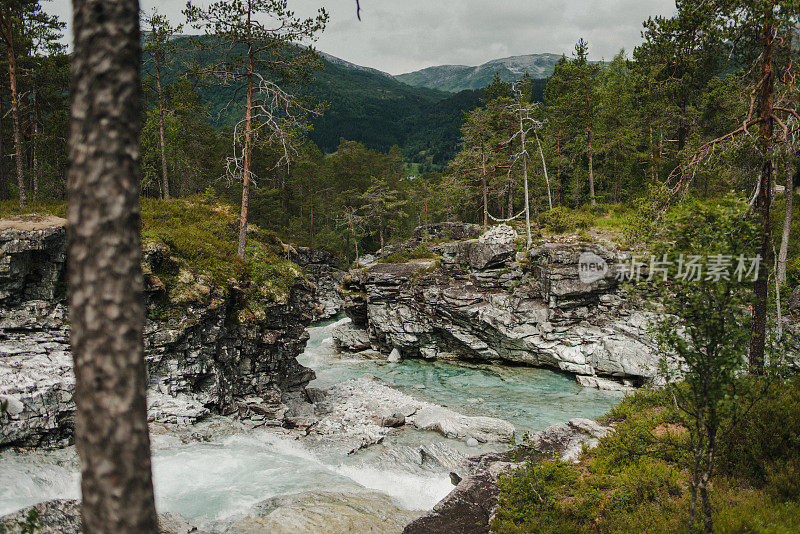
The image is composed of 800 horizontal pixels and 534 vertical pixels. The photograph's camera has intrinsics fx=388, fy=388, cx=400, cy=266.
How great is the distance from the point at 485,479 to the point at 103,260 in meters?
9.94

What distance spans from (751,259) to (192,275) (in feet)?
51.2

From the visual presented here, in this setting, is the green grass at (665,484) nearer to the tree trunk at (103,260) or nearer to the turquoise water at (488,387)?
the turquoise water at (488,387)

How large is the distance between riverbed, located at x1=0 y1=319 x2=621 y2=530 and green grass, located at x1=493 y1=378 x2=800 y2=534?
3.23 meters

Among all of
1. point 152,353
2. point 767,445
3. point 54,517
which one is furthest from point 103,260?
point 767,445

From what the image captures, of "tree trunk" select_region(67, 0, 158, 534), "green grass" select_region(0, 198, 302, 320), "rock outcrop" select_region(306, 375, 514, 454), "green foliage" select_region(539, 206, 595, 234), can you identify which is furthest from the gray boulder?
"tree trunk" select_region(67, 0, 158, 534)

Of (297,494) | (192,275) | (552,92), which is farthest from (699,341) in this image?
(552,92)

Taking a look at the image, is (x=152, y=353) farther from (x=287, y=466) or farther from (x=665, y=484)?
(x=665, y=484)

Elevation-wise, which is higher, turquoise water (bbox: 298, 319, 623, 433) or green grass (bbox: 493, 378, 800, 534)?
green grass (bbox: 493, 378, 800, 534)

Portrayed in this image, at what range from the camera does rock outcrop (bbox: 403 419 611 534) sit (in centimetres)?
822

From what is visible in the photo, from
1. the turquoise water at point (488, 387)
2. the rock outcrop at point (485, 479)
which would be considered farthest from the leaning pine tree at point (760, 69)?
the turquoise water at point (488, 387)

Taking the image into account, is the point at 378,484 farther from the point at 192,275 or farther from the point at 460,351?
the point at 460,351

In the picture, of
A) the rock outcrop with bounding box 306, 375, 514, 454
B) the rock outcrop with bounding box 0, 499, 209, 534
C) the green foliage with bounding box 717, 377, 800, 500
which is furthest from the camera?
the rock outcrop with bounding box 306, 375, 514, 454

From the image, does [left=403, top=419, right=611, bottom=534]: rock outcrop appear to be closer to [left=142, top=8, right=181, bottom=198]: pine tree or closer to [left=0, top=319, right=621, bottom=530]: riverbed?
[left=0, top=319, right=621, bottom=530]: riverbed

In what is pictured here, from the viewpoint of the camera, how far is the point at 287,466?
11.9 m
